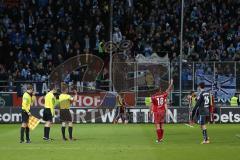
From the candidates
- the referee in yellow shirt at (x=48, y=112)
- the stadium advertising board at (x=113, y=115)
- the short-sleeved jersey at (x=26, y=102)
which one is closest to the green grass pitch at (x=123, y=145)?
the referee in yellow shirt at (x=48, y=112)

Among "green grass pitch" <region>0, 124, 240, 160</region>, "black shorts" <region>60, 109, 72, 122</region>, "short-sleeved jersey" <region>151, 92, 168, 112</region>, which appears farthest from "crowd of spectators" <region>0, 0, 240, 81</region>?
"short-sleeved jersey" <region>151, 92, 168, 112</region>

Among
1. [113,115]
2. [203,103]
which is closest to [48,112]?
[203,103]

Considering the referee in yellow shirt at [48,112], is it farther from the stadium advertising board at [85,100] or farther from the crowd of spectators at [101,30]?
the crowd of spectators at [101,30]

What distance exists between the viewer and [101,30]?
4219 cm

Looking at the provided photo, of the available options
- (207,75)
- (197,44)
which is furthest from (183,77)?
(197,44)

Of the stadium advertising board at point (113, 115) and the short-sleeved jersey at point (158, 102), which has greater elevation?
the short-sleeved jersey at point (158, 102)

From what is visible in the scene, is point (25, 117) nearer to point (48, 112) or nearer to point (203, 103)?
point (48, 112)

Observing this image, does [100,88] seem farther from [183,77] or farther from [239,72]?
[239,72]

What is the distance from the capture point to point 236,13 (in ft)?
150

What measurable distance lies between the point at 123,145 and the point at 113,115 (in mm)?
14403

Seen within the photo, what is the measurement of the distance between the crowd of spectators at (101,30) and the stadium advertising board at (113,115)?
2448 mm

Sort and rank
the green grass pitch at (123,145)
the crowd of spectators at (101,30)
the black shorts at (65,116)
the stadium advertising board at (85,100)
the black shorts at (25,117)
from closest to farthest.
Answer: the green grass pitch at (123,145) → the black shorts at (25,117) → the black shorts at (65,116) → the stadium advertising board at (85,100) → the crowd of spectators at (101,30)

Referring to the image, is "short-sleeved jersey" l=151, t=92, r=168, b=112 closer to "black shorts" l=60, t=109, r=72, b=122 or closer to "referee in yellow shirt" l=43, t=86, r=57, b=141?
"black shorts" l=60, t=109, r=72, b=122

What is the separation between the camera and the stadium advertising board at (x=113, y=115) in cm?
3700
